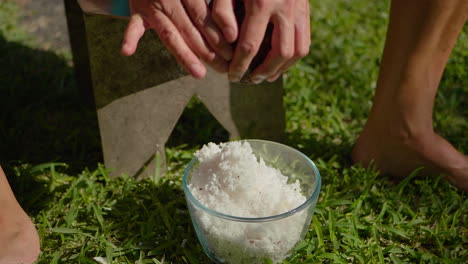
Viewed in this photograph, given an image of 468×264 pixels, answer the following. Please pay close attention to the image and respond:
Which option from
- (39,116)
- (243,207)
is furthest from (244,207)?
(39,116)

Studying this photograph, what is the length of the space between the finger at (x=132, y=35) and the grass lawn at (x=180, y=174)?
0.67 meters

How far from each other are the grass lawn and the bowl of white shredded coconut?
0.17 meters

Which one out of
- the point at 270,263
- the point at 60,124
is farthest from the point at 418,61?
the point at 60,124

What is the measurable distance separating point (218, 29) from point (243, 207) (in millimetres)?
569

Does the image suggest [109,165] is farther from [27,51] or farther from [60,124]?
[27,51]

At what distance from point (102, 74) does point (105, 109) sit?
0.48ft

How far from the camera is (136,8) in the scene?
1624mm

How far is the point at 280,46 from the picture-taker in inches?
61.5

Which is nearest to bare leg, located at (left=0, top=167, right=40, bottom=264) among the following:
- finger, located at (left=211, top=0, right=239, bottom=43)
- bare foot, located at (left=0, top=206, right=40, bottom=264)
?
bare foot, located at (left=0, top=206, right=40, bottom=264)

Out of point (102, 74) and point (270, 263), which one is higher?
point (102, 74)

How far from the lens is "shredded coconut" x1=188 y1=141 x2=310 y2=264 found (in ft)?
4.91

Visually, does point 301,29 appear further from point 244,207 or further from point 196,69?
point 244,207

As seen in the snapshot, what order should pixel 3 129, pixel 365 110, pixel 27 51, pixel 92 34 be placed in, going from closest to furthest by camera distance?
1. pixel 92 34
2. pixel 3 129
3. pixel 365 110
4. pixel 27 51

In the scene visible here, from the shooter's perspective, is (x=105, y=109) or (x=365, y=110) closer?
(x=105, y=109)
